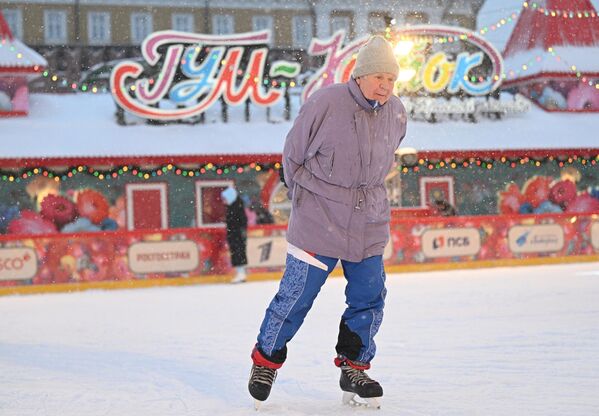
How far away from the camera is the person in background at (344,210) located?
377 centimetres

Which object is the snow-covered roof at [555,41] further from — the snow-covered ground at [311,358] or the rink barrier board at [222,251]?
the snow-covered ground at [311,358]

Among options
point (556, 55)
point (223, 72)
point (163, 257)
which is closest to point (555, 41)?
point (556, 55)

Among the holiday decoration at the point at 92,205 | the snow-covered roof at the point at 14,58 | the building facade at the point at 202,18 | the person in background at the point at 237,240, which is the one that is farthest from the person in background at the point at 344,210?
the building facade at the point at 202,18

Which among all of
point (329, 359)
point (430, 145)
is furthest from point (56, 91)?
point (329, 359)

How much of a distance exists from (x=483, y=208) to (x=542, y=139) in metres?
1.96

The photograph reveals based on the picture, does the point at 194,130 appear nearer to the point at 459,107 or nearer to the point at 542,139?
the point at 459,107

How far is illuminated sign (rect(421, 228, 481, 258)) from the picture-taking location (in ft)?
48.4

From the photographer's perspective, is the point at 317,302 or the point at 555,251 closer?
the point at 317,302

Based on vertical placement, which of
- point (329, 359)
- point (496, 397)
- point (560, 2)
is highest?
point (560, 2)

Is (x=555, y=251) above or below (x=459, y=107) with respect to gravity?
below

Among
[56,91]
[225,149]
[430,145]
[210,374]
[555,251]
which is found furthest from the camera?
[56,91]

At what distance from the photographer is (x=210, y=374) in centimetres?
471

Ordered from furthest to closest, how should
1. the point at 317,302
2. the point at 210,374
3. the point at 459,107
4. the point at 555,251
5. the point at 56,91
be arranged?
1. the point at 56,91
2. the point at 459,107
3. the point at 555,251
4. the point at 317,302
5. the point at 210,374

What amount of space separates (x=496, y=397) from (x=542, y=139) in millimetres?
17203
